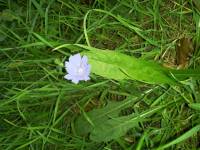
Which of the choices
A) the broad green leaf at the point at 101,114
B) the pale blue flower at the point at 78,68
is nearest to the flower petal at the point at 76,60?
the pale blue flower at the point at 78,68

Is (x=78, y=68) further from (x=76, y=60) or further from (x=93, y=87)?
(x=93, y=87)

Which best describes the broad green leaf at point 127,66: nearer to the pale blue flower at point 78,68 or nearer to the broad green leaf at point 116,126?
the pale blue flower at point 78,68

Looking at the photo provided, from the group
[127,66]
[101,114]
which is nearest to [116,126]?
[101,114]

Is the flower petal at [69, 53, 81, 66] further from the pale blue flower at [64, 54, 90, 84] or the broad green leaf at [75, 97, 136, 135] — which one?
the broad green leaf at [75, 97, 136, 135]

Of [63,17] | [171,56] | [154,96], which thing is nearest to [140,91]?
[154,96]

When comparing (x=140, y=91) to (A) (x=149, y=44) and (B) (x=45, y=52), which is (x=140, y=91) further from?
(B) (x=45, y=52)

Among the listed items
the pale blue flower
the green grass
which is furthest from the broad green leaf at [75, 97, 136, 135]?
the pale blue flower
